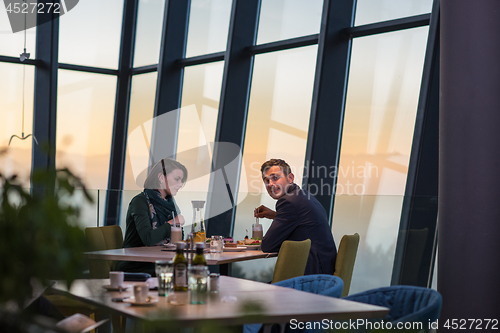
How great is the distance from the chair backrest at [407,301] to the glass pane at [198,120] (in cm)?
429

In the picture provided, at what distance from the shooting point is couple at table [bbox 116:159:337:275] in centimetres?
339

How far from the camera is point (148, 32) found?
7266 mm

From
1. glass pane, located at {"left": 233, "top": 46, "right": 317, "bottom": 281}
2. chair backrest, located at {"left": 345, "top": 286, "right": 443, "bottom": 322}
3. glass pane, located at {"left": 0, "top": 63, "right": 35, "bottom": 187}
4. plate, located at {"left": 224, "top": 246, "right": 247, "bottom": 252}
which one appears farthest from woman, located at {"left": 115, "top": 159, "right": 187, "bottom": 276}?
glass pane, located at {"left": 0, "top": 63, "right": 35, "bottom": 187}

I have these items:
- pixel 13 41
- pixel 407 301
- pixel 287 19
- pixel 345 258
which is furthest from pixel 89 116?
pixel 407 301

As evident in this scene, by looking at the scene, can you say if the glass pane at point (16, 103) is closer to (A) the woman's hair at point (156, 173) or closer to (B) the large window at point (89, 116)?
(B) the large window at point (89, 116)

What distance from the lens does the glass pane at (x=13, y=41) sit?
258 inches

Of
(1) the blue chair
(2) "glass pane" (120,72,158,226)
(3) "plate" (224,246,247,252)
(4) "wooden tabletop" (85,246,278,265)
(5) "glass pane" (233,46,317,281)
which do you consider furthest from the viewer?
(2) "glass pane" (120,72,158,226)

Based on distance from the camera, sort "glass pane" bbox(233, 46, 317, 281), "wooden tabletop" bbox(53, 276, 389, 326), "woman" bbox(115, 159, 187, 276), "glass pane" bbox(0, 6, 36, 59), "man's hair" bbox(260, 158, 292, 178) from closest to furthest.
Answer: "wooden tabletop" bbox(53, 276, 389, 326) → "woman" bbox(115, 159, 187, 276) → "man's hair" bbox(260, 158, 292, 178) → "glass pane" bbox(233, 46, 317, 281) → "glass pane" bbox(0, 6, 36, 59)

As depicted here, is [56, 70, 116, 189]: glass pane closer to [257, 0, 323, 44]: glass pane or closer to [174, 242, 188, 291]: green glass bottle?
[257, 0, 323, 44]: glass pane

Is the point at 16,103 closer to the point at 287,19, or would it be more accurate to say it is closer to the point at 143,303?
the point at 287,19

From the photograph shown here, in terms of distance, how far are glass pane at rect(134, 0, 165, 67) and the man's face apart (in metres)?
3.96

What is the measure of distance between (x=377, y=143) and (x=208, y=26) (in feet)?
9.66

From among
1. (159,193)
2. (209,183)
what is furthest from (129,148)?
(159,193)

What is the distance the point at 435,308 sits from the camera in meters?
1.82
